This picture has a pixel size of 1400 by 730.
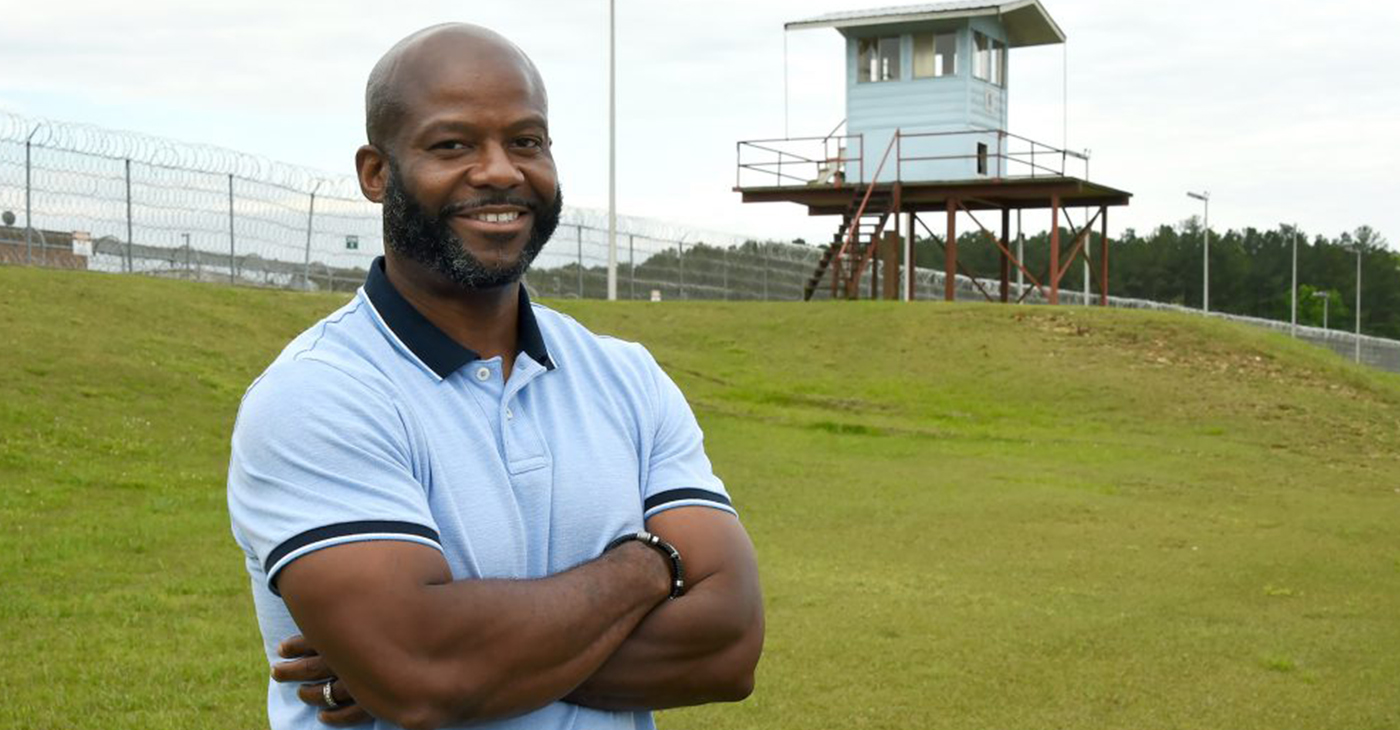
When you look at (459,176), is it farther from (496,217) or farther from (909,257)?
(909,257)

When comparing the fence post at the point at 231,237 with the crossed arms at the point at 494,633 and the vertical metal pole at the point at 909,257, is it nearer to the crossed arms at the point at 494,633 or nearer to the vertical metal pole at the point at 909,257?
the vertical metal pole at the point at 909,257

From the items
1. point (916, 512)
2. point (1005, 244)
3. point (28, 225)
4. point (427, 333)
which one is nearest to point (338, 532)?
point (427, 333)

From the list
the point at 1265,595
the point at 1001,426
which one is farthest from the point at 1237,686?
the point at 1001,426

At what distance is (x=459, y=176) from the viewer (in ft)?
8.90

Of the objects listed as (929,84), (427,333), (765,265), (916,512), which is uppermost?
(929,84)

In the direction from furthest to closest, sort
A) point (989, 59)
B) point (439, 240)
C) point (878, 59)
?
point (989, 59) < point (878, 59) < point (439, 240)

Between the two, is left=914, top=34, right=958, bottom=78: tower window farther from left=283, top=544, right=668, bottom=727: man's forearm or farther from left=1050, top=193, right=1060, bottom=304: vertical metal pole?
left=283, top=544, right=668, bottom=727: man's forearm

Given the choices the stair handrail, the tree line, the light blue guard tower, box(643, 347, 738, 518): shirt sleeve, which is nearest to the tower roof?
the light blue guard tower

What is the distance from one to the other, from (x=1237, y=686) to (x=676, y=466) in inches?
240

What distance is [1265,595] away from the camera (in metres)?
10.9

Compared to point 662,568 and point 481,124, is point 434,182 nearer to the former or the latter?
point 481,124

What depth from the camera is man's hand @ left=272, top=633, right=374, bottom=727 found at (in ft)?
8.25

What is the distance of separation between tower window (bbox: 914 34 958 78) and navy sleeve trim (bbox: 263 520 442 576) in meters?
34.8

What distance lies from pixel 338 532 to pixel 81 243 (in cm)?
2579
